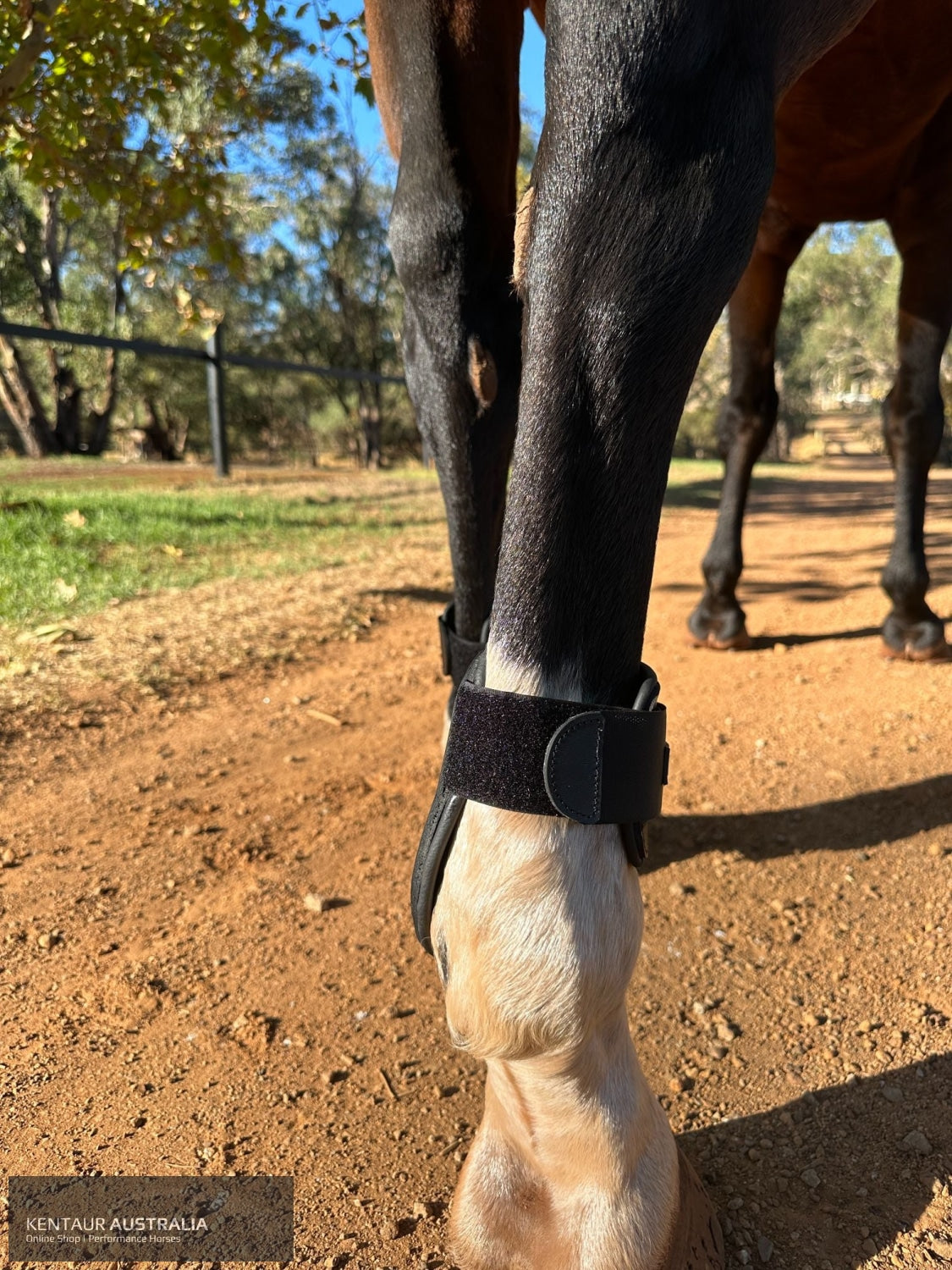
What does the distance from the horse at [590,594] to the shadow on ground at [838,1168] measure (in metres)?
0.17

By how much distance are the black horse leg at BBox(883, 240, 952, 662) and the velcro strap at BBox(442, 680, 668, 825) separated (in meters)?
2.63

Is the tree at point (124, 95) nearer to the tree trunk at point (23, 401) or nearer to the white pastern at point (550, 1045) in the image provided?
the white pastern at point (550, 1045)

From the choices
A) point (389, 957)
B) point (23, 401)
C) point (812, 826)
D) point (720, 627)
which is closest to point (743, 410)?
point (720, 627)

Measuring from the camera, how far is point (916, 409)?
2.97m

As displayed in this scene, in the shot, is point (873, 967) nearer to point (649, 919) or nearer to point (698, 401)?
point (649, 919)

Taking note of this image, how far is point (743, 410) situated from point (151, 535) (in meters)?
3.42

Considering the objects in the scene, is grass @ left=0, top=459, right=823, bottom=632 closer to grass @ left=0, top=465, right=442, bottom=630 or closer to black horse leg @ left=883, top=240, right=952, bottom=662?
grass @ left=0, top=465, right=442, bottom=630

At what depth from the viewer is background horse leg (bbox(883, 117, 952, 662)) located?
2732mm

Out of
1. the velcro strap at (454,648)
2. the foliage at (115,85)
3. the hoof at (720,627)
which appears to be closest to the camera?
the velcro strap at (454,648)

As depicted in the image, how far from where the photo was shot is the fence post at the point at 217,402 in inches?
312

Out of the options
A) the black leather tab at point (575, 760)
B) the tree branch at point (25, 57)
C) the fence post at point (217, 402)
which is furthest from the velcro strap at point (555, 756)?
the fence post at point (217, 402)

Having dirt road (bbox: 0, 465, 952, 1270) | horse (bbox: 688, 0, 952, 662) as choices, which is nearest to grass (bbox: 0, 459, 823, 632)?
dirt road (bbox: 0, 465, 952, 1270)

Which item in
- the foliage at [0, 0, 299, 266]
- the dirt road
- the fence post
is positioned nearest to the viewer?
the dirt road

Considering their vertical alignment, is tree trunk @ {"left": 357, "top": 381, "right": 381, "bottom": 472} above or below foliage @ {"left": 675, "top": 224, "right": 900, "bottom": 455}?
below
